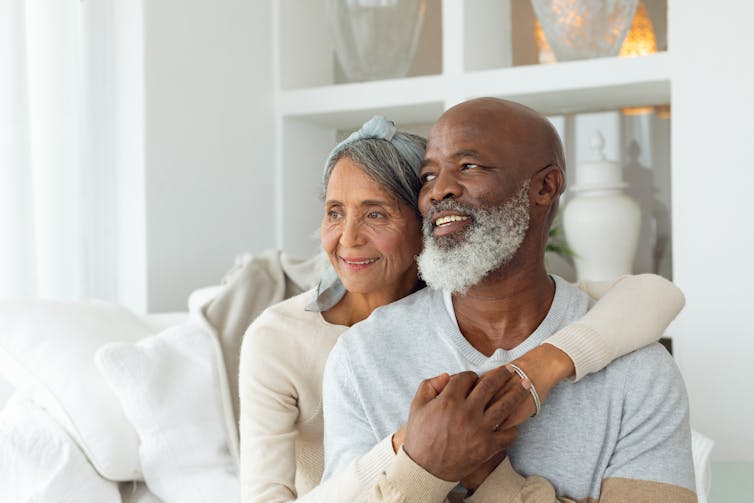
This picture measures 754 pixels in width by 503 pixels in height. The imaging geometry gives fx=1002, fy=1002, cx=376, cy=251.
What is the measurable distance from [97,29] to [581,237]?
4.43 ft

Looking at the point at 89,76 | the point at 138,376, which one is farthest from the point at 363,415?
the point at 89,76

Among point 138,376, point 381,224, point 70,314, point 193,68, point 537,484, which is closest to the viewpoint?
point 537,484

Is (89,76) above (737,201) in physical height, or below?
above

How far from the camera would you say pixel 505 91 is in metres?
2.65

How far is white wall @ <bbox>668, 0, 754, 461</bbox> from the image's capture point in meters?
2.33

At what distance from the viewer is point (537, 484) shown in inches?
45.8

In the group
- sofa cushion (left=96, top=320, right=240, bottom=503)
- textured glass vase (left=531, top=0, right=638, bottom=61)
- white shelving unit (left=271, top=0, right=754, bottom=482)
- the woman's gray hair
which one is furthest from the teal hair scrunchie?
textured glass vase (left=531, top=0, right=638, bottom=61)

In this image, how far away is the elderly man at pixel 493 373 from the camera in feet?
3.62

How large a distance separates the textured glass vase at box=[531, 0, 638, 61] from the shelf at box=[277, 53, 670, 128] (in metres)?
0.09

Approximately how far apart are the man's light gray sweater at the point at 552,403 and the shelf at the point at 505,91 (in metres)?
1.34

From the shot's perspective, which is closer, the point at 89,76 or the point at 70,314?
the point at 70,314

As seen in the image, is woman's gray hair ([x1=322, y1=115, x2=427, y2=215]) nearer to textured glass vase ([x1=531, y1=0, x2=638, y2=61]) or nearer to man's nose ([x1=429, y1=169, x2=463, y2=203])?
man's nose ([x1=429, y1=169, x2=463, y2=203])

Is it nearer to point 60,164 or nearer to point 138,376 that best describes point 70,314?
point 138,376

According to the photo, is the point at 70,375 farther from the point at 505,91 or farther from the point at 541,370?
the point at 505,91
